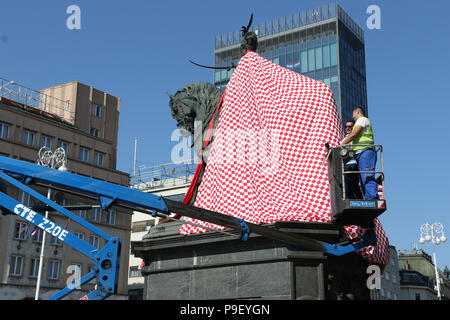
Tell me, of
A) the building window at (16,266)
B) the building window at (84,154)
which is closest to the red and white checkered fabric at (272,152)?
the building window at (16,266)

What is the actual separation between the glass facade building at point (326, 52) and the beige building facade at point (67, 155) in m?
30.1

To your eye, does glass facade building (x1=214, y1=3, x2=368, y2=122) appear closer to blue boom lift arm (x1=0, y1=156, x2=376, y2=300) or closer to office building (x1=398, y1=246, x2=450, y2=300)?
office building (x1=398, y1=246, x2=450, y2=300)

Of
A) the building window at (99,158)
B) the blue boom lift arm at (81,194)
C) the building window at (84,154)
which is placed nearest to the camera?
the blue boom lift arm at (81,194)

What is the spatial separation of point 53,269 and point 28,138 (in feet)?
41.7

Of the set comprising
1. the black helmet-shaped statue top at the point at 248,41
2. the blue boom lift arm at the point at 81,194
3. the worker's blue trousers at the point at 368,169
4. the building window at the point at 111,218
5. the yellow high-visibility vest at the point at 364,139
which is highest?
the building window at the point at 111,218

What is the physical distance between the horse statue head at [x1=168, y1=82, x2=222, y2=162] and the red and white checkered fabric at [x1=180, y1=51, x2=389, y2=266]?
2.19 feet

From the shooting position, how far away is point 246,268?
10.9 meters

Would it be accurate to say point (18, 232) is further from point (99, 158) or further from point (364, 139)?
point (364, 139)

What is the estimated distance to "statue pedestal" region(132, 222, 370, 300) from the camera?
10336 mm

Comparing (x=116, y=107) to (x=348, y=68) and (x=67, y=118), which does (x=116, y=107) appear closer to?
(x=67, y=118)

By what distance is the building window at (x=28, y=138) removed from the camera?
56.5 metres

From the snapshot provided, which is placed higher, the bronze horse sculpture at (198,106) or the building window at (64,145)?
the building window at (64,145)

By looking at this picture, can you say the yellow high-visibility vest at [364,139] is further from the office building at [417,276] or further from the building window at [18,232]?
the office building at [417,276]

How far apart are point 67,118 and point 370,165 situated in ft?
190
